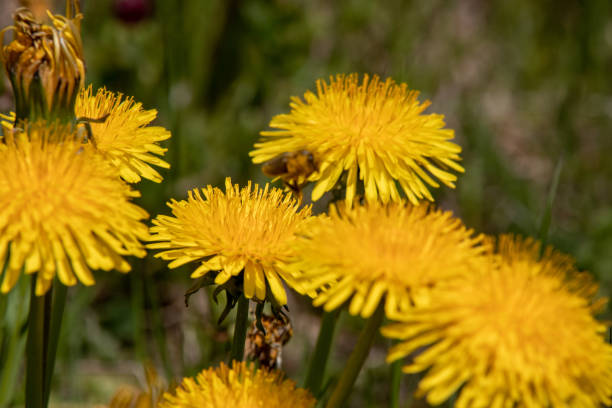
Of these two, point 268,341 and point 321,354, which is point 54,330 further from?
point 321,354

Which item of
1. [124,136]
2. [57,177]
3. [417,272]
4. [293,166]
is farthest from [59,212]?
[417,272]

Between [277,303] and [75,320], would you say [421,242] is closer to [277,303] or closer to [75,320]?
[277,303]

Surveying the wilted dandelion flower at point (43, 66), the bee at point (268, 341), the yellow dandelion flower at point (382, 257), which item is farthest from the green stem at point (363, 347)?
the wilted dandelion flower at point (43, 66)

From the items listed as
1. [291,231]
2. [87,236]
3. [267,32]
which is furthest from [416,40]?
[87,236]

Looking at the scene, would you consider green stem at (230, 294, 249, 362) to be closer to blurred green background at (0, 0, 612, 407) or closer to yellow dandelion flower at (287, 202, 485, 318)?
yellow dandelion flower at (287, 202, 485, 318)

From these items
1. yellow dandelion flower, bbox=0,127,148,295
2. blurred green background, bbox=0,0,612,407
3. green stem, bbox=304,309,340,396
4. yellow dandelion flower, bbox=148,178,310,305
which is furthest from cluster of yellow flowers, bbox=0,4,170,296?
blurred green background, bbox=0,0,612,407
